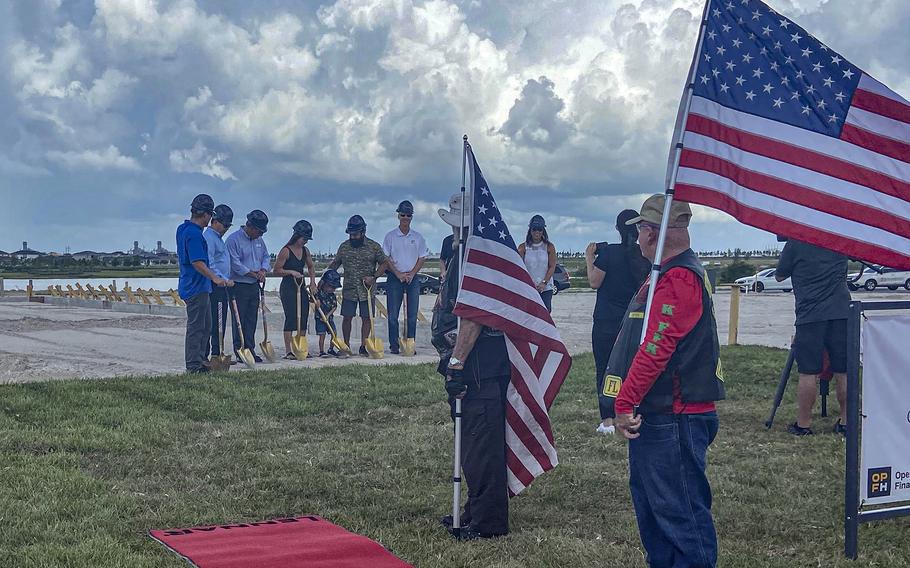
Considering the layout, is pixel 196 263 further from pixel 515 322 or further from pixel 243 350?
pixel 515 322

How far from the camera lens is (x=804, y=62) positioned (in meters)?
4.62

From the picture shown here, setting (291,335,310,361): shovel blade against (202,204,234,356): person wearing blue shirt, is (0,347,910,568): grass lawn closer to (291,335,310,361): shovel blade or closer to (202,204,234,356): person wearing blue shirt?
(202,204,234,356): person wearing blue shirt

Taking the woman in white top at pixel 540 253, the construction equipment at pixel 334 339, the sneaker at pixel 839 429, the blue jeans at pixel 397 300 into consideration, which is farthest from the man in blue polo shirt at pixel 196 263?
the sneaker at pixel 839 429

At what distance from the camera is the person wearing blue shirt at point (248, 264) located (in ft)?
40.8

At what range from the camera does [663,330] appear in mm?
4055

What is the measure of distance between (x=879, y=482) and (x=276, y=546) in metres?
3.52

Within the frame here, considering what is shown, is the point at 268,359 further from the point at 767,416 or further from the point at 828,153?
the point at 828,153

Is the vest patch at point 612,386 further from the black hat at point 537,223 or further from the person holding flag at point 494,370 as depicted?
the black hat at point 537,223

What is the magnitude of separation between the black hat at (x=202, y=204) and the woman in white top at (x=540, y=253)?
423 cm

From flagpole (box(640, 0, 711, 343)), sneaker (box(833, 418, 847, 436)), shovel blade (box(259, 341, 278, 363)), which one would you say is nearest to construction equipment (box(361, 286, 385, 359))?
shovel blade (box(259, 341, 278, 363))

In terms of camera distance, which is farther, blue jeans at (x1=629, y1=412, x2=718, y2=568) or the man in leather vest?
blue jeans at (x1=629, y1=412, x2=718, y2=568)

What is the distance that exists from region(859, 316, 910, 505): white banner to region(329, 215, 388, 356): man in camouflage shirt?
9.17 meters

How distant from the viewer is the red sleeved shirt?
159 inches

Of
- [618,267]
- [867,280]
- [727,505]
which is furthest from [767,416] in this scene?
[867,280]
